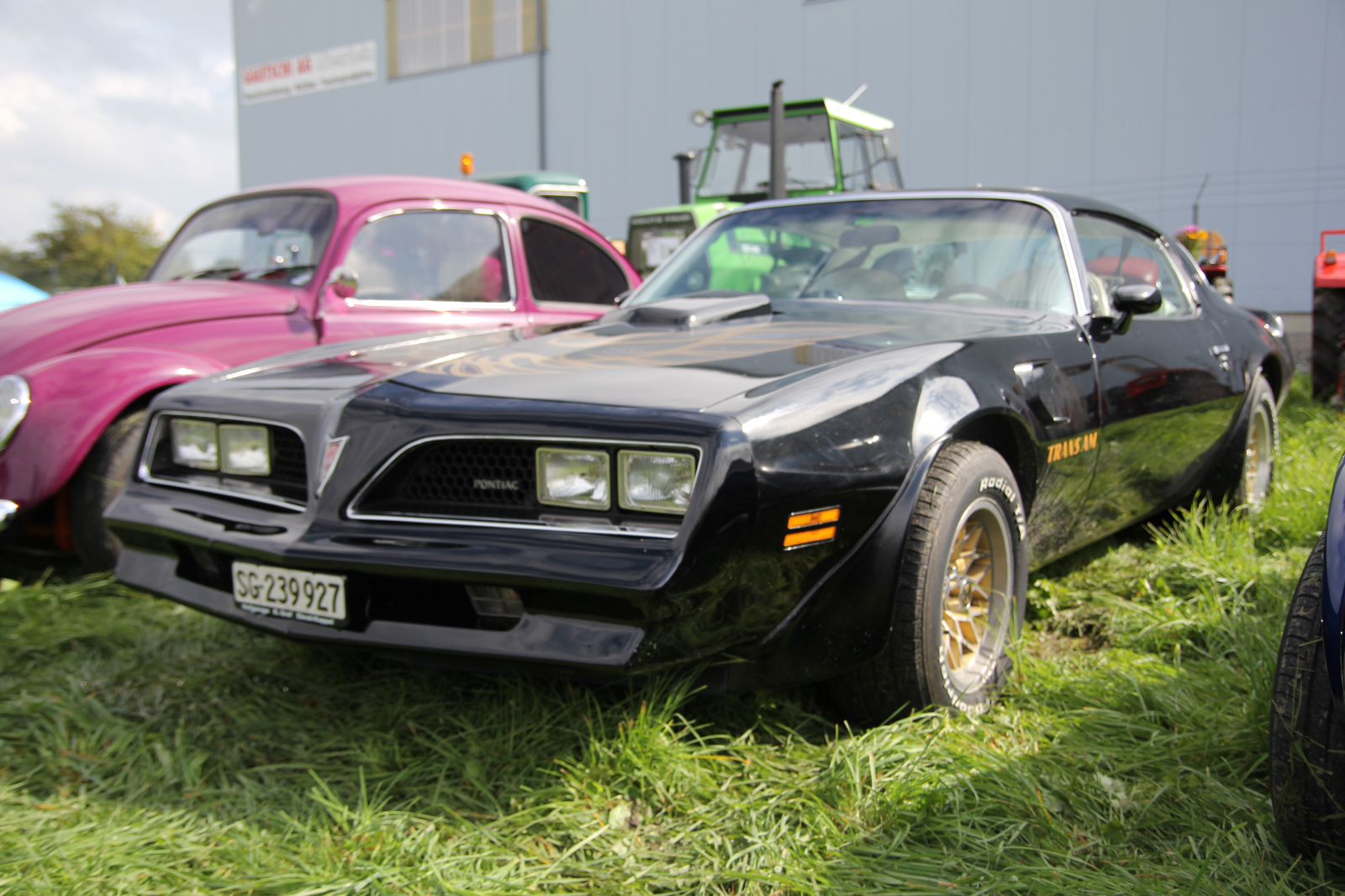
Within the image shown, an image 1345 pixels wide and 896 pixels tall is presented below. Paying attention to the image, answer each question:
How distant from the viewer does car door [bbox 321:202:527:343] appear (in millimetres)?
4102

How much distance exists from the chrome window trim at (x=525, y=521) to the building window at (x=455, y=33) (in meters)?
19.2

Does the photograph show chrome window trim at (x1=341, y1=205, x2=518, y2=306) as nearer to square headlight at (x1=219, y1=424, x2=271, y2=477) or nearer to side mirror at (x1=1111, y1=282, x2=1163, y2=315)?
square headlight at (x1=219, y1=424, x2=271, y2=477)

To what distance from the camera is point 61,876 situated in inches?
68.0

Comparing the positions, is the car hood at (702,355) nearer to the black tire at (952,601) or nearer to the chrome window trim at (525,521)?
the chrome window trim at (525,521)

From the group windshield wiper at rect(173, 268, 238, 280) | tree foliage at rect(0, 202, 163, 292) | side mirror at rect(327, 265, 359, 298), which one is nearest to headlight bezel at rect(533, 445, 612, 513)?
side mirror at rect(327, 265, 359, 298)

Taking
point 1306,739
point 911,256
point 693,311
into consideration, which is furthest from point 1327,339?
point 1306,739

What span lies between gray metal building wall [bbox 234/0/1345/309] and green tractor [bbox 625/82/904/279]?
1562 mm

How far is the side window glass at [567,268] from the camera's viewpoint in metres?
4.80

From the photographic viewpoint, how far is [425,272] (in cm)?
442

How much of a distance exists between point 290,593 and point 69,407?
5.42 feet

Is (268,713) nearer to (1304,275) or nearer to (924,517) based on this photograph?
(924,517)

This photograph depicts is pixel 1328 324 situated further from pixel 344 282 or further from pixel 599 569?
pixel 599 569

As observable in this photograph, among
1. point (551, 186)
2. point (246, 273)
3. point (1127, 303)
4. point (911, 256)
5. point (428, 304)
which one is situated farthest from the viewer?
point (551, 186)

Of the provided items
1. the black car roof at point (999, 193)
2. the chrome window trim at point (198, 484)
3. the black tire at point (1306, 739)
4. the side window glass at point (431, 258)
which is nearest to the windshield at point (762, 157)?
the side window glass at point (431, 258)
